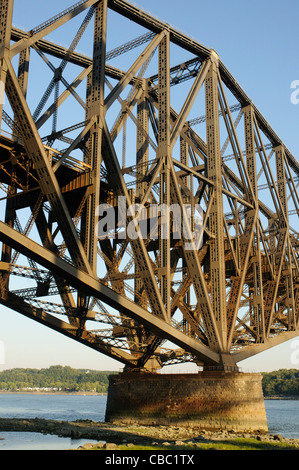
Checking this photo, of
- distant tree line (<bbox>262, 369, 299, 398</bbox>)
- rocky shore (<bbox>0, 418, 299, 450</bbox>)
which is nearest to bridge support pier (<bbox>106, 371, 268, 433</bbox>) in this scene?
rocky shore (<bbox>0, 418, 299, 450</bbox>)

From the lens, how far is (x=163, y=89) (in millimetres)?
33938

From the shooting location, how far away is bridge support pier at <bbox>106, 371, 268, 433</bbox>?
3145cm

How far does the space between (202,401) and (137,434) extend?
483 centimetres

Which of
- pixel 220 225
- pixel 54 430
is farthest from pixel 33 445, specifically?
pixel 220 225

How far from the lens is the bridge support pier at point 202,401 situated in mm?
31453

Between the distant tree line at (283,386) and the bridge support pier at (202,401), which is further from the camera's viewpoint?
the distant tree line at (283,386)

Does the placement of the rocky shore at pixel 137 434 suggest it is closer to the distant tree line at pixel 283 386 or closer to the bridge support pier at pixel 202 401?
the bridge support pier at pixel 202 401

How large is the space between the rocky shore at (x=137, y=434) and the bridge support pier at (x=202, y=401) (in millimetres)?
706

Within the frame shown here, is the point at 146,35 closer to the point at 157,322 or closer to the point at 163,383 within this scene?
the point at 157,322

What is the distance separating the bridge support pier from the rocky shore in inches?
27.8

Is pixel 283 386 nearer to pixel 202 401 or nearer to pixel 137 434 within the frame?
pixel 202 401

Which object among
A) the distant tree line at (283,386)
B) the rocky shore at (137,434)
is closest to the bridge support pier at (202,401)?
the rocky shore at (137,434)

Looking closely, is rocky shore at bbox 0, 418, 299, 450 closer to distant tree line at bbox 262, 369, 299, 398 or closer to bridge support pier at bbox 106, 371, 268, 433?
bridge support pier at bbox 106, 371, 268, 433

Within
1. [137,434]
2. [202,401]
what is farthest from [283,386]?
[137,434]
